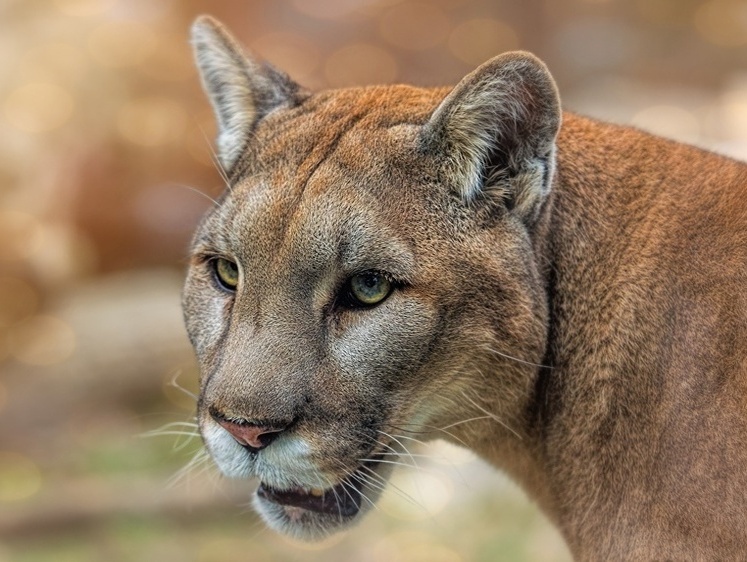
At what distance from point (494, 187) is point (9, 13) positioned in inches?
278

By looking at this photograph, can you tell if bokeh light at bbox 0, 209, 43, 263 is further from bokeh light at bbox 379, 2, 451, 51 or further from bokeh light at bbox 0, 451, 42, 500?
bokeh light at bbox 379, 2, 451, 51

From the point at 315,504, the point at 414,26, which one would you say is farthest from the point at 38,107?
the point at 315,504

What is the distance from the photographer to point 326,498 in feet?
10.8

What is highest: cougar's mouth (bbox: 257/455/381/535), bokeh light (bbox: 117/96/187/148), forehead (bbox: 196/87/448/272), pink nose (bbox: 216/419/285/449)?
forehead (bbox: 196/87/448/272)

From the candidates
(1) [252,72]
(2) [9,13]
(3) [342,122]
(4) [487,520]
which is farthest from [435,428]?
(2) [9,13]

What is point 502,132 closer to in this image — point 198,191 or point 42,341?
point 198,191

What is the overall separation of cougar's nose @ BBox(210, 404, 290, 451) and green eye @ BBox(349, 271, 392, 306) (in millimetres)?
447

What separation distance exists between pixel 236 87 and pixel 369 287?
1.18m

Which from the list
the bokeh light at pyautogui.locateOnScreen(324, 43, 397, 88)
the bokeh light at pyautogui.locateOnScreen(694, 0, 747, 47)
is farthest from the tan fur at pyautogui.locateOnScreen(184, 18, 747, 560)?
the bokeh light at pyautogui.locateOnScreen(694, 0, 747, 47)

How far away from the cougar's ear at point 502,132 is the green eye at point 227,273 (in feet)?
2.48

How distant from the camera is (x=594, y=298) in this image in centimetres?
313

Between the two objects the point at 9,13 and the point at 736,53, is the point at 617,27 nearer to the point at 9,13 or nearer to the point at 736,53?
the point at 736,53

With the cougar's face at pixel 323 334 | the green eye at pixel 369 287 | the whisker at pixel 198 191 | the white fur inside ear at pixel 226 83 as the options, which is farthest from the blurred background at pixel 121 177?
the green eye at pixel 369 287

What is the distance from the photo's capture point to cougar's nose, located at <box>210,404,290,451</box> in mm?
2902
